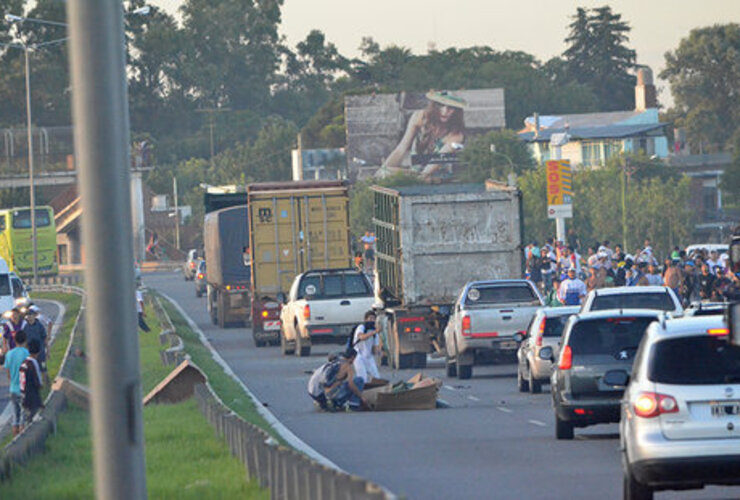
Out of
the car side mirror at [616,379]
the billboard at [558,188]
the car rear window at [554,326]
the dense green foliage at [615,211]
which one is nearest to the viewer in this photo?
the car side mirror at [616,379]

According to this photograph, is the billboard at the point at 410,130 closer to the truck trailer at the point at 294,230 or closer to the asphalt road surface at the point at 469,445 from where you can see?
the truck trailer at the point at 294,230

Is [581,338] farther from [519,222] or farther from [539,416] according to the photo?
[519,222]

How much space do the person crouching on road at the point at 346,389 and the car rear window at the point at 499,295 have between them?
669 cm

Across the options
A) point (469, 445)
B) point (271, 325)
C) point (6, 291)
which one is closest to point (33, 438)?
point (469, 445)

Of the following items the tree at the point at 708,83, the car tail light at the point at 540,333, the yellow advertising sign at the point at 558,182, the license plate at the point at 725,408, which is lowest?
the car tail light at the point at 540,333

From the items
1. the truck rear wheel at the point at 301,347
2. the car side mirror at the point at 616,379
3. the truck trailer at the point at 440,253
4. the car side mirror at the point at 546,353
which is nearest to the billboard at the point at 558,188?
the truck rear wheel at the point at 301,347

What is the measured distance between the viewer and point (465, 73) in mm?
174750

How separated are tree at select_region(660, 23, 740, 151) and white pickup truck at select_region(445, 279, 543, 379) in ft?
426

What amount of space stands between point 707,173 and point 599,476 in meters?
123

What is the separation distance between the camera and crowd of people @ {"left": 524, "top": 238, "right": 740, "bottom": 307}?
38.7m

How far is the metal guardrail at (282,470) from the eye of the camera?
10.4m

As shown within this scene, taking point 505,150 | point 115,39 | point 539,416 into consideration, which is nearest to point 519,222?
point 539,416

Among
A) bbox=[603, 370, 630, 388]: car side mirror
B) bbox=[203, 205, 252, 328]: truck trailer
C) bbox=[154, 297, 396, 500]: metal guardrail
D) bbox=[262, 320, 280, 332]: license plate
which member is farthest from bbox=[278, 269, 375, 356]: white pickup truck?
bbox=[603, 370, 630, 388]: car side mirror

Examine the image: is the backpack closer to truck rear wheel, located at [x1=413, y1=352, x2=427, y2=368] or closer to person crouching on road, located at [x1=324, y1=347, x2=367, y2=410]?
person crouching on road, located at [x1=324, y1=347, x2=367, y2=410]
